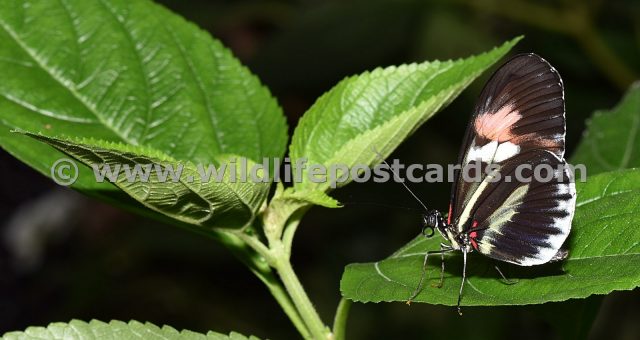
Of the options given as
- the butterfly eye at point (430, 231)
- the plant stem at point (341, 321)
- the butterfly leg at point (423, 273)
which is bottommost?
the plant stem at point (341, 321)

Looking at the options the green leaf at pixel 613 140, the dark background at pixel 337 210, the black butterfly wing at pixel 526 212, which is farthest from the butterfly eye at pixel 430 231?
the dark background at pixel 337 210

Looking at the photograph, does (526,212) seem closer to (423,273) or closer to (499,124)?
(499,124)

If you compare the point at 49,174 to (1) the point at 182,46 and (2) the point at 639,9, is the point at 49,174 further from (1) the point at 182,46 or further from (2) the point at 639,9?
(2) the point at 639,9

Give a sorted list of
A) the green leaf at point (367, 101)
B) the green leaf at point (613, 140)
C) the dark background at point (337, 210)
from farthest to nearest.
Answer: the dark background at point (337, 210)
the green leaf at point (613, 140)
the green leaf at point (367, 101)

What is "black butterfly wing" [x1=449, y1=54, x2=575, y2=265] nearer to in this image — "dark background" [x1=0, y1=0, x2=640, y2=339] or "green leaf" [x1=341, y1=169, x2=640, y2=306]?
"green leaf" [x1=341, y1=169, x2=640, y2=306]

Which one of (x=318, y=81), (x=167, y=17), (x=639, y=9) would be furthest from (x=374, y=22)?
(x=167, y=17)

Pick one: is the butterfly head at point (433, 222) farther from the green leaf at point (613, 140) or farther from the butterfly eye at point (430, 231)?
the green leaf at point (613, 140)

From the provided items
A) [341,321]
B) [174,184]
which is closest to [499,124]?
[341,321]
